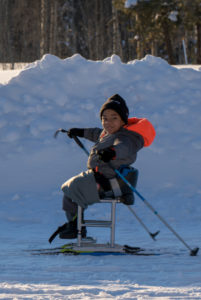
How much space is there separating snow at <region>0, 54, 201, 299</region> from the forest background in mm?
14376

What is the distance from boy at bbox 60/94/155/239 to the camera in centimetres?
504

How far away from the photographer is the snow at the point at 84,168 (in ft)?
13.2

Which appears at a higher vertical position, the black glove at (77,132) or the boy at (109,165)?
the black glove at (77,132)

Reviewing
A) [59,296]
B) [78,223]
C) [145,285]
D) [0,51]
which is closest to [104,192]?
[78,223]

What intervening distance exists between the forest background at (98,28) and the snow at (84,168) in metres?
14.4

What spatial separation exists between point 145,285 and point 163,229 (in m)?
2.94

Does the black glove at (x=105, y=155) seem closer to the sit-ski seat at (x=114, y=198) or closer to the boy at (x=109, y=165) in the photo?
the boy at (x=109, y=165)

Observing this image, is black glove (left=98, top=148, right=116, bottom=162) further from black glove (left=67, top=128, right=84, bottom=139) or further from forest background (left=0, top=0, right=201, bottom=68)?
forest background (left=0, top=0, right=201, bottom=68)

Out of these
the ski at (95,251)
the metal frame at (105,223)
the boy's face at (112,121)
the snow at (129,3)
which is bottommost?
the ski at (95,251)

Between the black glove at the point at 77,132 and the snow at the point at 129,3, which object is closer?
the black glove at the point at 77,132

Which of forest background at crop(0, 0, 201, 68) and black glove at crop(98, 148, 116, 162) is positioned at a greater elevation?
forest background at crop(0, 0, 201, 68)

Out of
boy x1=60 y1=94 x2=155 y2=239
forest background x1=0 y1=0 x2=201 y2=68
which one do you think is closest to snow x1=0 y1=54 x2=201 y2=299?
boy x1=60 y1=94 x2=155 y2=239

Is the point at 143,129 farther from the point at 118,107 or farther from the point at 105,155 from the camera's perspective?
the point at 105,155

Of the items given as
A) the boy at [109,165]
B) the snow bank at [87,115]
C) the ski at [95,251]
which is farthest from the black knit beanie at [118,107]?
the snow bank at [87,115]
